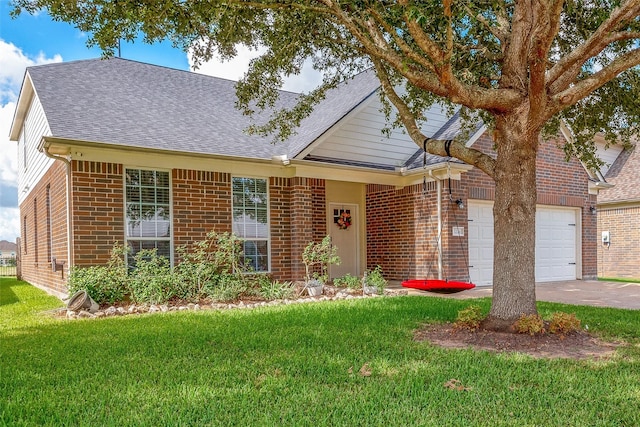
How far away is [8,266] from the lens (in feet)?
72.4

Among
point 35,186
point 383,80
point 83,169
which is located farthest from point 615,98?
point 35,186

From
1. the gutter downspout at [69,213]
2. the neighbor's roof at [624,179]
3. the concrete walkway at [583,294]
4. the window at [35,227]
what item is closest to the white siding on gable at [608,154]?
the neighbor's roof at [624,179]

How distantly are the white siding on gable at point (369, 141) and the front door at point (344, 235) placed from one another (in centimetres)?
197

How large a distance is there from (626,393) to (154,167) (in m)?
8.53

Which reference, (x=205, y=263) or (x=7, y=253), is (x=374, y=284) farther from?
(x=7, y=253)

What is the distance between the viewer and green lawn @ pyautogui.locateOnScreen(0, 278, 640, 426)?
3191 mm

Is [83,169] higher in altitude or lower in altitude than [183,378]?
higher

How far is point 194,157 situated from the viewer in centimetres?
965

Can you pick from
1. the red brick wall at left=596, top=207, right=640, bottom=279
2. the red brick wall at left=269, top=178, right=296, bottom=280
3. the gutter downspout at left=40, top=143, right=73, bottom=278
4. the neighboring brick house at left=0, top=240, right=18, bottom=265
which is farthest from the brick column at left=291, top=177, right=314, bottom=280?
the neighboring brick house at left=0, top=240, right=18, bottom=265

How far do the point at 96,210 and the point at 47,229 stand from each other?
3.54m

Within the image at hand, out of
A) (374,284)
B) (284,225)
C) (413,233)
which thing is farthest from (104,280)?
(413,233)

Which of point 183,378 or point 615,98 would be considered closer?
point 183,378

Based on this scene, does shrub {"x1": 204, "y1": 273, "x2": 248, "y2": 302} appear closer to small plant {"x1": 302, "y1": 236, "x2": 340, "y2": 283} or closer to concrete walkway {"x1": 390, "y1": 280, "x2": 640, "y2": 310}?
small plant {"x1": 302, "y1": 236, "x2": 340, "y2": 283}

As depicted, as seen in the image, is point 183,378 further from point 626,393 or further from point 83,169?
point 83,169
